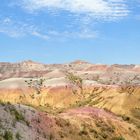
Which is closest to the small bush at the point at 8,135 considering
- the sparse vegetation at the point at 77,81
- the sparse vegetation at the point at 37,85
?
the sparse vegetation at the point at 77,81

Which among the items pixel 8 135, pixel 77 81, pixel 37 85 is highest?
pixel 77 81

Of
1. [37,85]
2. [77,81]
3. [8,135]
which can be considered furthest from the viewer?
[37,85]

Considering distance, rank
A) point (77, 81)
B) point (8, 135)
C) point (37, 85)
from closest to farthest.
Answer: point (8, 135) < point (77, 81) < point (37, 85)

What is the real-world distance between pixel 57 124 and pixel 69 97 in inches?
4303

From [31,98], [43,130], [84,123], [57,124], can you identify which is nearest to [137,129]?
[84,123]

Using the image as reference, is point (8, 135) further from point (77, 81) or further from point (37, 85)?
point (37, 85)

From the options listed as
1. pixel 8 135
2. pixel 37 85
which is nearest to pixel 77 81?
pixel 37 85

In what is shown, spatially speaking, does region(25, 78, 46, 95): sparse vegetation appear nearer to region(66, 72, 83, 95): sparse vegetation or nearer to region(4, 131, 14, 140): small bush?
Result: region(66, 72, 83, 95): sparse vegetation

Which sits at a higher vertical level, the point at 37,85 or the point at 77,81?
the point at 77,81

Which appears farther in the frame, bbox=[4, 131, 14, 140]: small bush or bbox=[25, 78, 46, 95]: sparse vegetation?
bbox=[25, 78, 46, 95]: sparse vegetation

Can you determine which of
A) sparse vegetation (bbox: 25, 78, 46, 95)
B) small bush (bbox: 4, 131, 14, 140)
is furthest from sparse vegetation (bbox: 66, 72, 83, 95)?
small bush (bbox: 4, 131, 14, 140)

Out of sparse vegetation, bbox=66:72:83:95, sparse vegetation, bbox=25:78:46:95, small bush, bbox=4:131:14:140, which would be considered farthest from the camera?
sparse vegetation, bbox=25:78:46:95

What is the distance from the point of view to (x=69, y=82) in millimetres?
157250

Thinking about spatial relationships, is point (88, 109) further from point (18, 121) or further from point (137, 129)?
point (18, 121)
